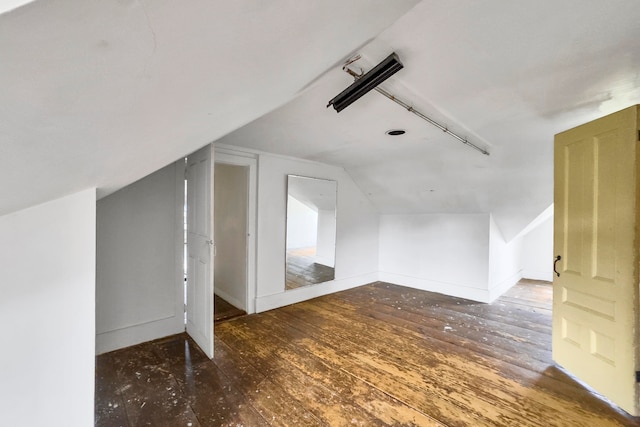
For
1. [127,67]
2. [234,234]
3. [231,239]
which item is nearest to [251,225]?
[234,234]

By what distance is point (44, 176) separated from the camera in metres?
0.76

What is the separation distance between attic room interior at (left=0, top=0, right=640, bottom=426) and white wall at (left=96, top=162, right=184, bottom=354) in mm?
20

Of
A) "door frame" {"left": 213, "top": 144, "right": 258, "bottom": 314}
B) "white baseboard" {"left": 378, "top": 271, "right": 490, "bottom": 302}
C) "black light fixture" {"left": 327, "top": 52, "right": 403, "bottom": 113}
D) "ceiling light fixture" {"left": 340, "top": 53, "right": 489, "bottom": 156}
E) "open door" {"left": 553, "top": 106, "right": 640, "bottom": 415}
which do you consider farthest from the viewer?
"white baseboard" {"left": 378, "top": 271, "right": 490, "bottom": 302}

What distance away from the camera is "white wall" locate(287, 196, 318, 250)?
150 inches

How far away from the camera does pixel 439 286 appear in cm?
438

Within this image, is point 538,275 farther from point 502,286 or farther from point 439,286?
point 439,286

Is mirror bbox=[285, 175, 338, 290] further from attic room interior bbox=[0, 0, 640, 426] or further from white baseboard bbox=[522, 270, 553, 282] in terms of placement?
white baseboard bbox=[522, 270, 553, 282]

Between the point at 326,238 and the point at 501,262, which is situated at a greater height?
the point at 326,238

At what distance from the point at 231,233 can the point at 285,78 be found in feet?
9.86

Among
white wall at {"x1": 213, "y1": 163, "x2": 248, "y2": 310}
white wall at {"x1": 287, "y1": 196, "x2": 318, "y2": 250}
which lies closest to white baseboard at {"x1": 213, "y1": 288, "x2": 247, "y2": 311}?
white wall at {"x1": 213, "y1": 163, "x2": 248, "y2": 310}

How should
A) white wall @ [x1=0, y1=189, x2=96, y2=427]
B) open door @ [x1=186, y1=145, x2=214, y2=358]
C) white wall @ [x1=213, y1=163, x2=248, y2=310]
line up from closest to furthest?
white wall @ [x1=0, y1=189, x2=96, y2=427] < open door @ [x1=186, y1=145, x2=214, y2=358] < white wall @ [x1=213, y1=163, x2=248, y2=310]

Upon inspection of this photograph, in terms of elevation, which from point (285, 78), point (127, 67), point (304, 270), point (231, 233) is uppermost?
point (285, 78)

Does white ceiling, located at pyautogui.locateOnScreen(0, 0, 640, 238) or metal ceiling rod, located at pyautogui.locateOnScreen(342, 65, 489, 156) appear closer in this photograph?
white ceiling, located at pyautogui.locateOnScreen(0, 0, 640, 238)

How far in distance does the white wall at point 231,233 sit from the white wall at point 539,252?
17.8 ft
